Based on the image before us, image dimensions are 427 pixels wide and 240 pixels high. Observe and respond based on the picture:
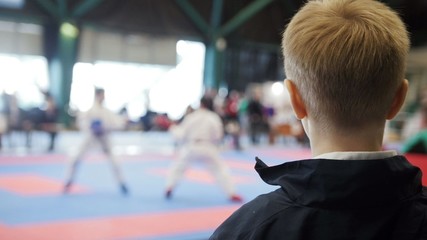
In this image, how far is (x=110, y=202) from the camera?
5.09 metres

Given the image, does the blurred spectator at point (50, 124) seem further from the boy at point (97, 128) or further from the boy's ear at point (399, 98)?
the boy's ear at point (399, 98)

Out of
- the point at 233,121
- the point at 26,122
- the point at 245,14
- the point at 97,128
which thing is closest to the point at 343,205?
the point at 245,14

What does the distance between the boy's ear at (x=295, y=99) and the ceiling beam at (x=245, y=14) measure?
2288mm

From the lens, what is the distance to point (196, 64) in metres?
3.02

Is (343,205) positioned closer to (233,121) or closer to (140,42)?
(140,42)

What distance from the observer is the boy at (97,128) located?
17.5ft

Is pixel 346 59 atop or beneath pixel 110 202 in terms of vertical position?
atop

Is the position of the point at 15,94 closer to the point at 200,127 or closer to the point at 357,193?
the point at 200,127

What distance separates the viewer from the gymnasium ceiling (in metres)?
3.13

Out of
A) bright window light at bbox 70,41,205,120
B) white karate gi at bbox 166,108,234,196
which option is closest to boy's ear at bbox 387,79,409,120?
bright window light at bbox 70,41,205,120

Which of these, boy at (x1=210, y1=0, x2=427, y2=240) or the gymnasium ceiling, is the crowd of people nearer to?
the gymnasium ceiling

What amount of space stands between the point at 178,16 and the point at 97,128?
2.56 meters

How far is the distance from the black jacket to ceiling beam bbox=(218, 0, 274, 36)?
2418mm

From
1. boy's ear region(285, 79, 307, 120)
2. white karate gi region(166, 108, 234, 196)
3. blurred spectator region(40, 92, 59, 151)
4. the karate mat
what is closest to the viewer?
boy's ear region(285, 79, 307, 120)
